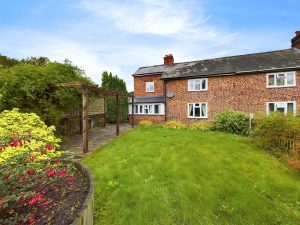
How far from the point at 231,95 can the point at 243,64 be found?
3.24m

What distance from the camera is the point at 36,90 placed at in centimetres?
874

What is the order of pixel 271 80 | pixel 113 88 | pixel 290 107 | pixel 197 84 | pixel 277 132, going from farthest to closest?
1. pixel 113 88
2. pixel 197 84
3. pixel 271 80
4. pixel 290 107
5. pixel 277 132

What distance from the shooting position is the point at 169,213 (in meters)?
4.28

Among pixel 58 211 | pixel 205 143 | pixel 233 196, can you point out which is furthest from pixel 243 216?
pixel 205 143

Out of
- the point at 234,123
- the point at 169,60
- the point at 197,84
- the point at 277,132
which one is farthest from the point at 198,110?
the point at 277,132

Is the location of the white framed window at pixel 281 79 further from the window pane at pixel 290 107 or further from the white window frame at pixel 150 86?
the white window frame at pixel 150 86

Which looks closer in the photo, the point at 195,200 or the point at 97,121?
the point at 195,200

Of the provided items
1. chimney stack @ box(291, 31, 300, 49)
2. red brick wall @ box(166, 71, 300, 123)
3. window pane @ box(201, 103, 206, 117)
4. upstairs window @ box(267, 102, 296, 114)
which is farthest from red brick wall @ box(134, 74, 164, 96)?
chimney stack @ box(291, 31, 300, 49)

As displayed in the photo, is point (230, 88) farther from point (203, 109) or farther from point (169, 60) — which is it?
point (169, 60)

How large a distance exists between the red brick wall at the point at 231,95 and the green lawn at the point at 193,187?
9.13 m

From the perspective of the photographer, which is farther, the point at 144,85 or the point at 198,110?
the point at 144,85

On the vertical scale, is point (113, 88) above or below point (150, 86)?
below

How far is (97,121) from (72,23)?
828 cm

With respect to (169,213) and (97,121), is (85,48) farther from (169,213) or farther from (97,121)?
(169,213)
